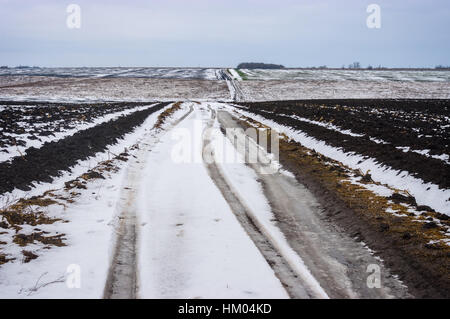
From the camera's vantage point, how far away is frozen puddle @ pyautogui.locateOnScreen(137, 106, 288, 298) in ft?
17.5

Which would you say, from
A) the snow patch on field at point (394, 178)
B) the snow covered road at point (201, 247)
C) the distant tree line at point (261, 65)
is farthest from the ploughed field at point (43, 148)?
the distant tree line at point (261, 65)

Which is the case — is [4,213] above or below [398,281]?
above

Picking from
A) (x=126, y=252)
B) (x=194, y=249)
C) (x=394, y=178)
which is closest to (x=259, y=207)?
(x=194, y=249)

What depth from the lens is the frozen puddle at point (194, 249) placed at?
535cm

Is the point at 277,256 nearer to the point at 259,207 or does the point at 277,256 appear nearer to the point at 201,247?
the point at 201,247

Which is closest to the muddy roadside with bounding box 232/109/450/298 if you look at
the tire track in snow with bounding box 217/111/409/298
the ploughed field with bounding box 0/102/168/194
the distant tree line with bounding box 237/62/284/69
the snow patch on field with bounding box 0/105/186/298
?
the tire track in snow with bounding box 217/111/409/298

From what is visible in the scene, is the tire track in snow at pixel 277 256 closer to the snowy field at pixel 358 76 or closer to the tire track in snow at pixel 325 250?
the tire track in snow at pixel 325 250

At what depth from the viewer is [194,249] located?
21.9ft

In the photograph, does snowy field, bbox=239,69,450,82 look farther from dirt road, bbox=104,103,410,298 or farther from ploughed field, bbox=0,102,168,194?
dirt road, bbox=104,103,410,298

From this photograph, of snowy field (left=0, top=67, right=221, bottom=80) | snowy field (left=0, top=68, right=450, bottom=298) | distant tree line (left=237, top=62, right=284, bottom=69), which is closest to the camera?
snowy field (left=0, top=68, right=450, bottom=298)

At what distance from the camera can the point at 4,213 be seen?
7.60m

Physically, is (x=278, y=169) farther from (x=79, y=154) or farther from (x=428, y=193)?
(x=79, y=154)
